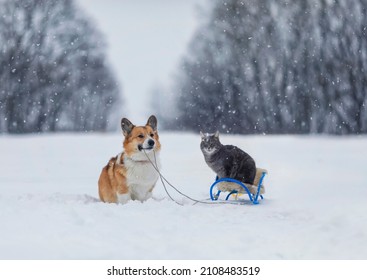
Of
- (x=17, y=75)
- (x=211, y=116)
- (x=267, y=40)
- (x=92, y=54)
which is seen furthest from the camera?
(x=92, y=54)

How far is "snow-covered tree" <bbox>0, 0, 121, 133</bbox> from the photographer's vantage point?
103ft

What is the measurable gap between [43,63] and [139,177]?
27.7 m

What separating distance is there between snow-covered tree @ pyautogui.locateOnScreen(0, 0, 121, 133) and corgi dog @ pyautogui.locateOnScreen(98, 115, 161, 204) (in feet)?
81.7

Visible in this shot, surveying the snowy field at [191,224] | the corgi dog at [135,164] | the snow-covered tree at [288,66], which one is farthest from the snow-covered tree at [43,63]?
the corgi dog at [135,164]

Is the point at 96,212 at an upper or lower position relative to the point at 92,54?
lower

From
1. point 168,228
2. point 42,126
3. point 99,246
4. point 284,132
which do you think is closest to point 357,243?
point 168,228

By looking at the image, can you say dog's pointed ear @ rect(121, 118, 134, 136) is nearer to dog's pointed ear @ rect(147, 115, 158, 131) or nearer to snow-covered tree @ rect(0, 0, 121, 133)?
dog's pointed ear @ rect(147, 115, 158, 131)

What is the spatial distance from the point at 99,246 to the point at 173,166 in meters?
10.4

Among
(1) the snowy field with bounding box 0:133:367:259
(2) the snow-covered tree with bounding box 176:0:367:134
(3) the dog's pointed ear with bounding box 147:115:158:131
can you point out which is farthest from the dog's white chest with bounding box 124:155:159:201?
(2) the snow-covered tree with bounding box 176:0:367:134

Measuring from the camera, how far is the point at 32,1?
31.8 metres

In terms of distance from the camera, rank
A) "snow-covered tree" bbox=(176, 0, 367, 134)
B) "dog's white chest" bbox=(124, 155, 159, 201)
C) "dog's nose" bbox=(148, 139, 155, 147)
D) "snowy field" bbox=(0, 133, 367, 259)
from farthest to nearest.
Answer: "snow-covered tree" bbox=(176, 0, 367, 134)
"dog's white chest" bbox=(124, 155, 159, 201)
"dog's nose" bbox=(148, 139, 155, 147)
"snowy field" bbox=(0, 133, 367, 259)

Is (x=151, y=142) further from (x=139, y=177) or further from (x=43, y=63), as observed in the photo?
(x=43, y=63)

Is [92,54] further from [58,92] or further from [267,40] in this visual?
[267,40]

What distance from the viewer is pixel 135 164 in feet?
25.1
